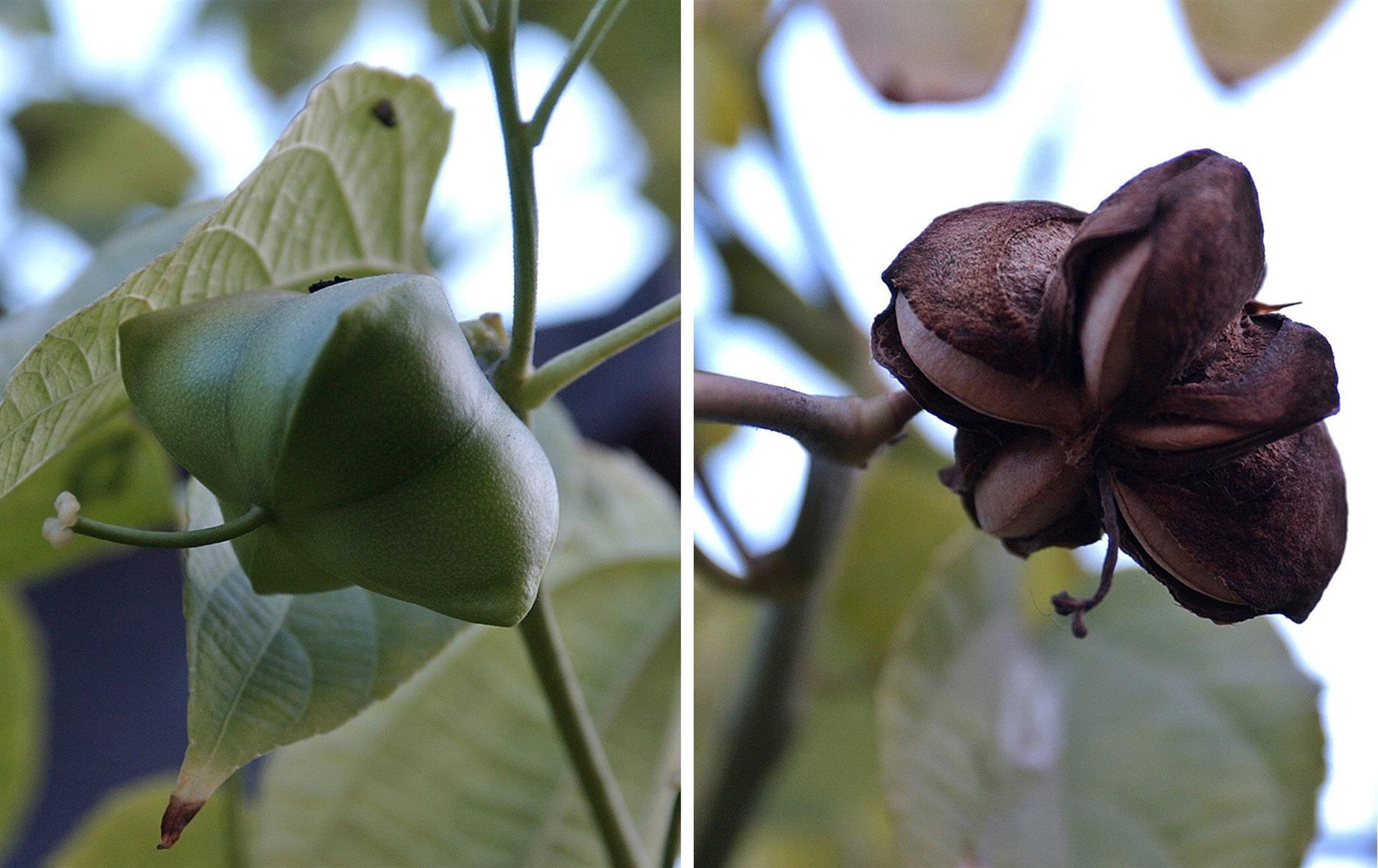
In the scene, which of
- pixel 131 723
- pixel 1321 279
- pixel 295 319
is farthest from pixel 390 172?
pixel 131 723

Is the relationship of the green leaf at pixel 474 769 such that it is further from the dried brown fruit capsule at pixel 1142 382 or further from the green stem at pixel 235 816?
the dried brown fruit capsule at pixel 1142 382

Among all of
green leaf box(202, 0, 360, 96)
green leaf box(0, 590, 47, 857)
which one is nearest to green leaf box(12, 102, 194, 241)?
green leaf box(202, 0, 360, 96)

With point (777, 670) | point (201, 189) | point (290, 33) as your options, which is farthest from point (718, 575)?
point (290, 33)

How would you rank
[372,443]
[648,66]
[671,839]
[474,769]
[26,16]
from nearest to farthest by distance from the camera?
[372,443], [671,839], [474,769], [648,66], [26,16]

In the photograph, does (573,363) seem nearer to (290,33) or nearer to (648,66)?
(648,66)

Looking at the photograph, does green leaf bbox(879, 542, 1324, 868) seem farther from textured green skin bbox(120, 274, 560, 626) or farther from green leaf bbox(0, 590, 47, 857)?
green leaf bbox(0, 590, 47, 857)

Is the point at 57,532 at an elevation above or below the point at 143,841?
above
